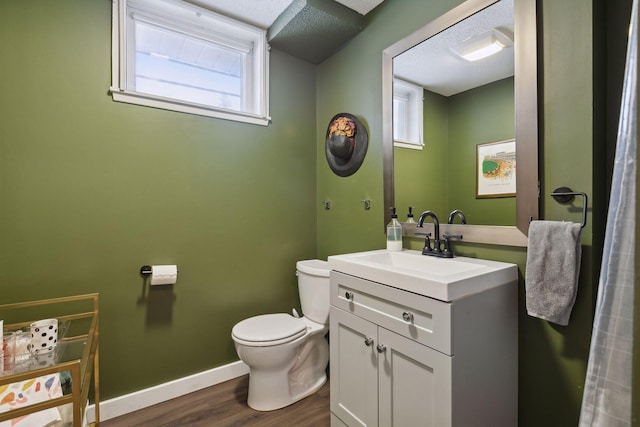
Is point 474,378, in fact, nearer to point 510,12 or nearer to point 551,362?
point 551,362

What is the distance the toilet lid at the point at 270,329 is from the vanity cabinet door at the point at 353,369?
0.35 metres

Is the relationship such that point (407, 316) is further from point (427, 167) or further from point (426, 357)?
point (427, 167)

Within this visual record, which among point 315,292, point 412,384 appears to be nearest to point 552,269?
point 412,384

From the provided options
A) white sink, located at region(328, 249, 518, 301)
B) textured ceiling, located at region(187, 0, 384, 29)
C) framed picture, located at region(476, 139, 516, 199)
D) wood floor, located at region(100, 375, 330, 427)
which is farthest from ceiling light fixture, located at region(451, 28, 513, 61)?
wood floor, located at region(100, 375, 330, 427)

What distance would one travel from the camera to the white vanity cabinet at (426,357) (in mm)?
1008

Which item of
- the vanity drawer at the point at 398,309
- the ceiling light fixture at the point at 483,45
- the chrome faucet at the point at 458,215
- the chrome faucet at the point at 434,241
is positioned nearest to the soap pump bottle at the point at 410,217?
the chrome faucet at the point at 434,241

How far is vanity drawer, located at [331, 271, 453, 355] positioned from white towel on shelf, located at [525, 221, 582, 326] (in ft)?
1.37

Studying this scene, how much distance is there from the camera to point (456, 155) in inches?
60.1

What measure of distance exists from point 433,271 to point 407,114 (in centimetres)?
94

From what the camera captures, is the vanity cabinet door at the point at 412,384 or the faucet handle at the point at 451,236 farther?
the faucet handle at the point at 451,236

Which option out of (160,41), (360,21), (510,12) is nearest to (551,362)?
(510,12)

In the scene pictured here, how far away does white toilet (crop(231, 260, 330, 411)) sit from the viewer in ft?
5.54

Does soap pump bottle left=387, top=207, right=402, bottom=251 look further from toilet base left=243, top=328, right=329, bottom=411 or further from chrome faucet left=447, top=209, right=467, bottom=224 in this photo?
toilet base left=243, top=328, right=329, bottom=411

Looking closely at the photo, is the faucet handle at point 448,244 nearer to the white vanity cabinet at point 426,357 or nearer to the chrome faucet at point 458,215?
the chrome faucet at point 458,215
